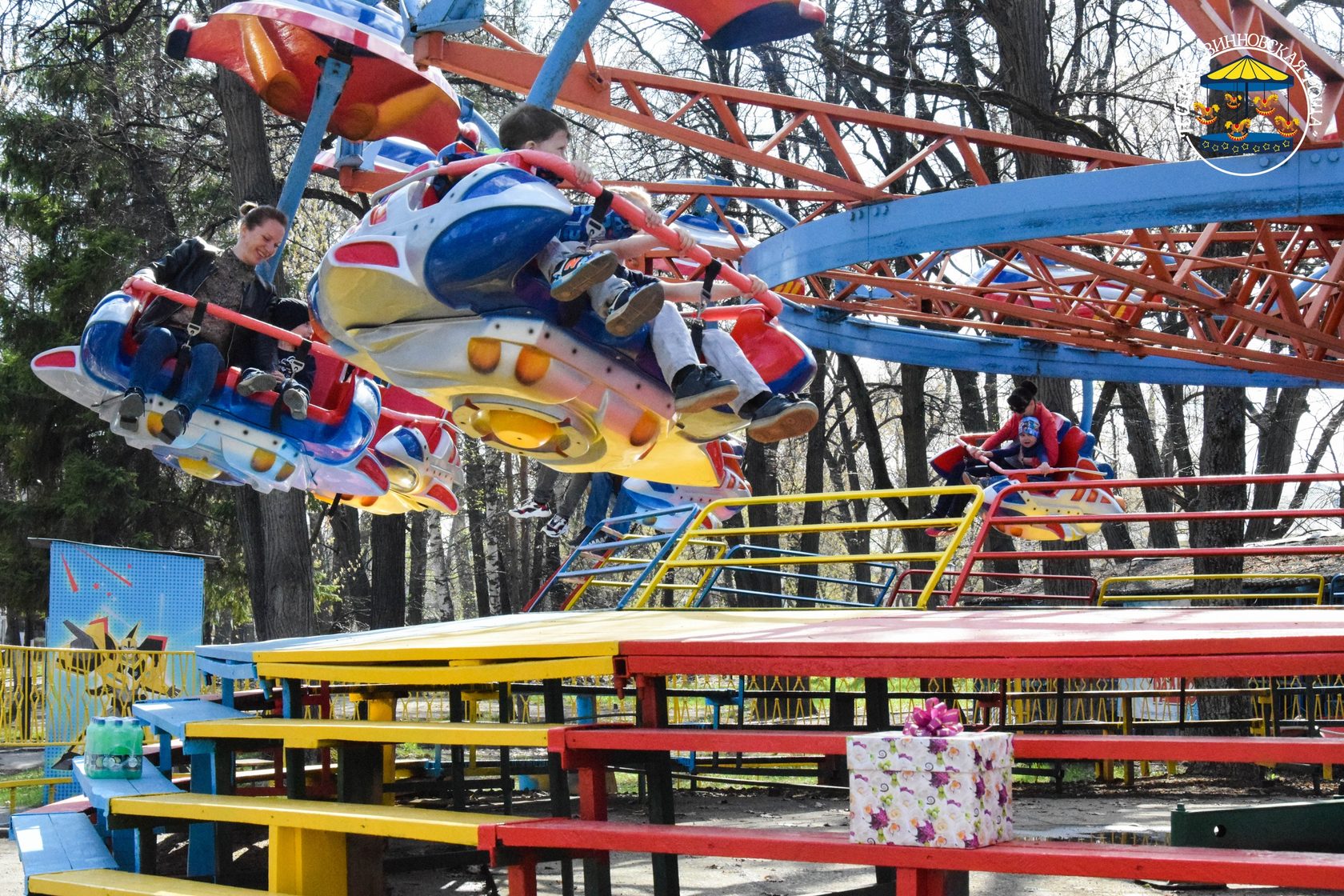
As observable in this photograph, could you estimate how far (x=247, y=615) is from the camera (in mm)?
23594

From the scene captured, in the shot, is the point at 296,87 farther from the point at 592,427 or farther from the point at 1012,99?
the point at 1012,99

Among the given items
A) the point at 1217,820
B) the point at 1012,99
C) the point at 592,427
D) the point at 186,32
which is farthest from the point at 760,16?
the point at 1012,99

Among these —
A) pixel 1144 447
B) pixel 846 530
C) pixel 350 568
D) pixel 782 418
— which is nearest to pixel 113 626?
pixel 846 530

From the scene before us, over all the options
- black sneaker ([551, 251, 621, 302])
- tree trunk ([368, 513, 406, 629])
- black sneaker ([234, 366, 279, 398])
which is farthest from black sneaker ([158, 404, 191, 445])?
tree trunk ([368, 513, 406, 629])

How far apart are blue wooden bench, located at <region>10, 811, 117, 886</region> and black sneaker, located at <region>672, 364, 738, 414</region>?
3.63 metres

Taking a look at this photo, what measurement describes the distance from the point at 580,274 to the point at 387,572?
17503mm

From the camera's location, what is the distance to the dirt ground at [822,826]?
734 centimetres

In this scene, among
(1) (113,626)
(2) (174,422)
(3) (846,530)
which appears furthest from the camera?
(1) (113,626)

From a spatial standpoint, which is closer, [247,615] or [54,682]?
[54,682]

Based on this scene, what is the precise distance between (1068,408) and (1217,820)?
1188cm

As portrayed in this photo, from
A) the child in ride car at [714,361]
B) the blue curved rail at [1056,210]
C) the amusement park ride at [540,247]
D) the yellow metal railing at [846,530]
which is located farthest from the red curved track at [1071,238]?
the child in ride car at [714,361]

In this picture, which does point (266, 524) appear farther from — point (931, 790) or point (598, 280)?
point (931, 790)

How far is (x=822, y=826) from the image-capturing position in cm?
942

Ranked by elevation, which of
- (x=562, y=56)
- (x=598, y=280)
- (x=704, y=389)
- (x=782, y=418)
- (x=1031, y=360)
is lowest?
(x=782, y=418)
